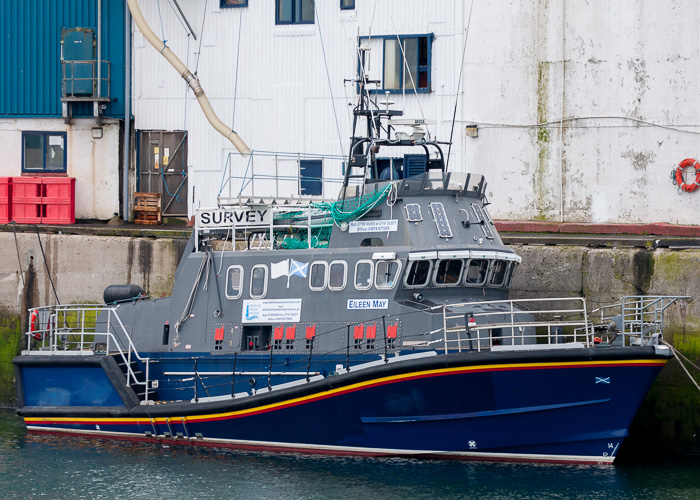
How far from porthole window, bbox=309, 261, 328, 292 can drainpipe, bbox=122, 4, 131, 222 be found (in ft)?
29.0

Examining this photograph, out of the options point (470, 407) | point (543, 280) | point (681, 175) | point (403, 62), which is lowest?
point (470, 407)

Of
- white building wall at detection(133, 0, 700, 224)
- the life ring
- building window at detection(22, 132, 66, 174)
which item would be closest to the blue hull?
white building wall at detection(133, 0, 700, 224)

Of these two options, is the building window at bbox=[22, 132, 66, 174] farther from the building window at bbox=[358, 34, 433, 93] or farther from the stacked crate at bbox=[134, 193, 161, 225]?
the building window at bbox=[358, 34, 433, 93]

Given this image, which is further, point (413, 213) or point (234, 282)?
point (234, 282)

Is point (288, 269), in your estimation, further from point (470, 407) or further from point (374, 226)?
point (470, 407)

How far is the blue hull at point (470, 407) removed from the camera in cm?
1459

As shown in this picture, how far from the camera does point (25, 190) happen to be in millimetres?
22844

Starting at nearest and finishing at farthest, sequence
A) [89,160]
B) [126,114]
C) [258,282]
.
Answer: [258,282] → [126,114] → [89,160]

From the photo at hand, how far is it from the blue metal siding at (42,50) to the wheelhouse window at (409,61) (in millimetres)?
5967

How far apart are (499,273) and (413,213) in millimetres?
1637

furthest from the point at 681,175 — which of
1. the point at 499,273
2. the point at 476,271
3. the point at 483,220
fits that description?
the point at 476,271

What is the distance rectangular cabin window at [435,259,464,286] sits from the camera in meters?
15.8

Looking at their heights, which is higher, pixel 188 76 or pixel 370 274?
pixel 188 76

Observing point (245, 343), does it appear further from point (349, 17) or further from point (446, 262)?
point (349, 17)
